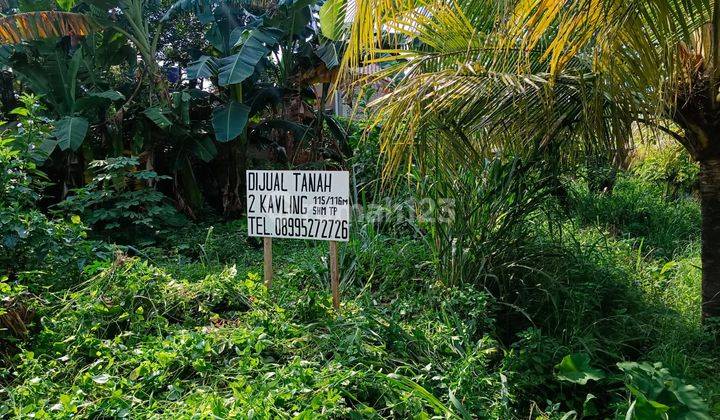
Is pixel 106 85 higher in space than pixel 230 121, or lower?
higher

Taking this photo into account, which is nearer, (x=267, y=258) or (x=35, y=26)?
(x=267, y=258)

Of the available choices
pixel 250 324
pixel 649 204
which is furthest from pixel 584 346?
pixel 649 204

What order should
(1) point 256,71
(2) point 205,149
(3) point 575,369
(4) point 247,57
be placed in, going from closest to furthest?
(3) point 575,369 < (4) point 247,57 < (2) point 205,149 < (1) point 256,71

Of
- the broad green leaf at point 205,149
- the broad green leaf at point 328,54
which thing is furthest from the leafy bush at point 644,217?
the broad green leaf at point 205,149

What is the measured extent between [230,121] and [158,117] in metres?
0.92

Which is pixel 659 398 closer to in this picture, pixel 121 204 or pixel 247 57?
pixel 121 204

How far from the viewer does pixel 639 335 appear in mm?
4078

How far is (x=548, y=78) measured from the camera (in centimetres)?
365

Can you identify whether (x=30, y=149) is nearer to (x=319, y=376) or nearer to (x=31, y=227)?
(x=31, y=227)

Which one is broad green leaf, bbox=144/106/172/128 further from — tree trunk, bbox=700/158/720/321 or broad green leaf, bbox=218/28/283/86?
tree trunk, bbox=700/158/720/321

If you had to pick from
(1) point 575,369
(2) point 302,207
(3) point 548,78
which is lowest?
(1) point 575,369

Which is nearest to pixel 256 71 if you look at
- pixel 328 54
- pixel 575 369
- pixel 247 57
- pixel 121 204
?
pixel 247 57

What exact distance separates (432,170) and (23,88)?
8.49 meters

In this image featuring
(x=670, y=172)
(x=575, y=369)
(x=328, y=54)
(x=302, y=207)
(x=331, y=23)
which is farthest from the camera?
(x=670, y=172)
